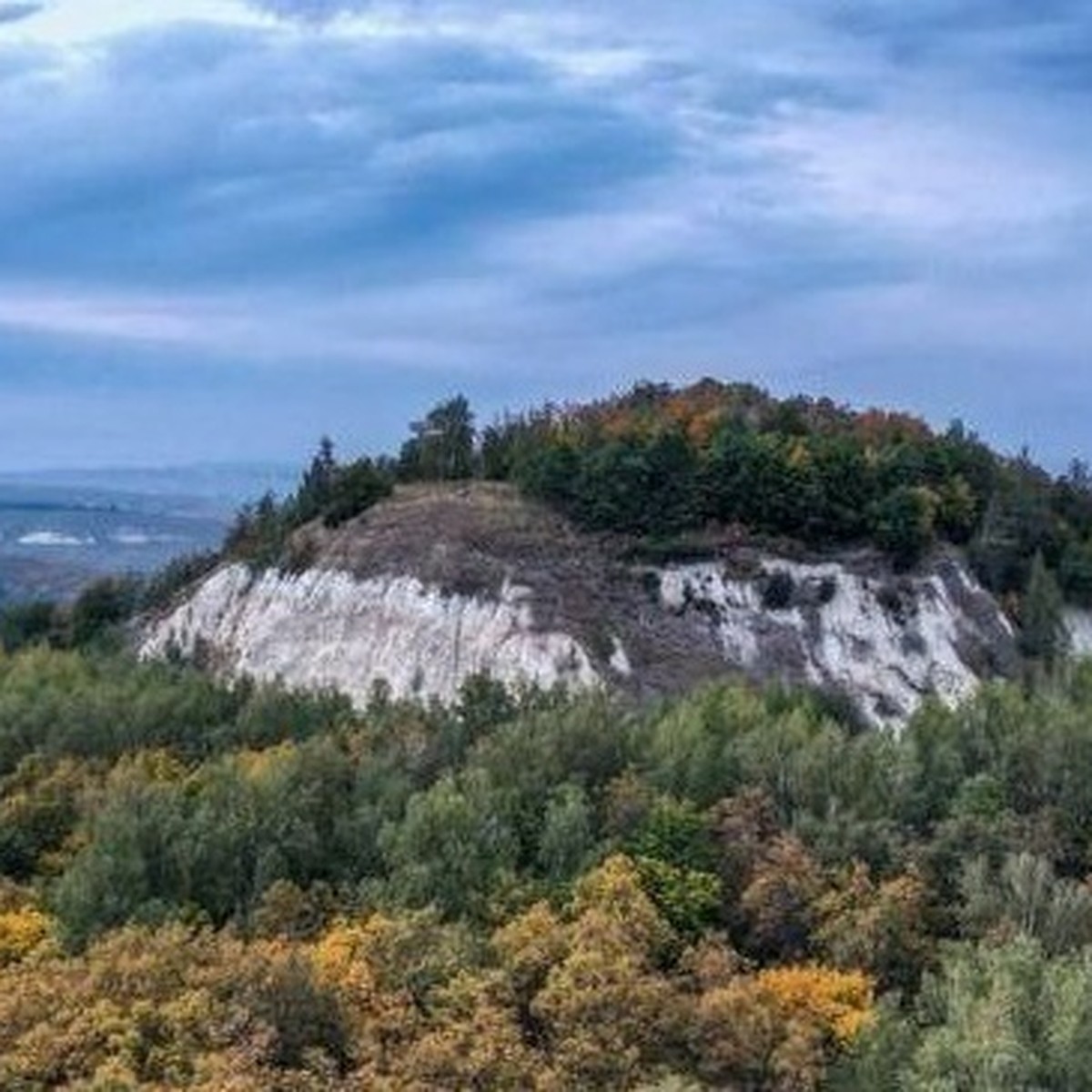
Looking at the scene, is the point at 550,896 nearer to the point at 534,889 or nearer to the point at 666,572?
the point at 534,889

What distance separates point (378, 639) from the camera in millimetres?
88438

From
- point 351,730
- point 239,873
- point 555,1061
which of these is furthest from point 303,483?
point 555,1061

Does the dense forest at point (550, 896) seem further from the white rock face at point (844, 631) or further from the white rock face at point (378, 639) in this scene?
the white rock face at point (844, 631)

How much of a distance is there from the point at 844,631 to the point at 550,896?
47850 millimetres

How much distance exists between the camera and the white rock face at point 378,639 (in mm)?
84250

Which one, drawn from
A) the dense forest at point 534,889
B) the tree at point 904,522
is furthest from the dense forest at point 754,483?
the dense forest at point 534,889

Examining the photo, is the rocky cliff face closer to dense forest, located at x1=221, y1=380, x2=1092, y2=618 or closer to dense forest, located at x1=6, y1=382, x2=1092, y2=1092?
dense forest, located at x1=221, y1=380, x2=1092, y2=618

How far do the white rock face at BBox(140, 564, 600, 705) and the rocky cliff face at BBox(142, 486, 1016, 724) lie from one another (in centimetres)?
8

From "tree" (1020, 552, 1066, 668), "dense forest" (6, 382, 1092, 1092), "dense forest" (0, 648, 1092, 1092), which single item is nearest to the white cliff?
"tree" (1020, 552, 1066, 668)

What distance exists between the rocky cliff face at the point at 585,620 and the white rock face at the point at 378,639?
8cm

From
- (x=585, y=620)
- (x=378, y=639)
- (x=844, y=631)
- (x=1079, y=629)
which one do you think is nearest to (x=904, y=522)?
(x=844, y=631)

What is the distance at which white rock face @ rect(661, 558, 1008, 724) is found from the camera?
8638 centimetres

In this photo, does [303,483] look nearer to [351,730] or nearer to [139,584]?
[139,584]

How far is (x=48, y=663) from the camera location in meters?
70.2
